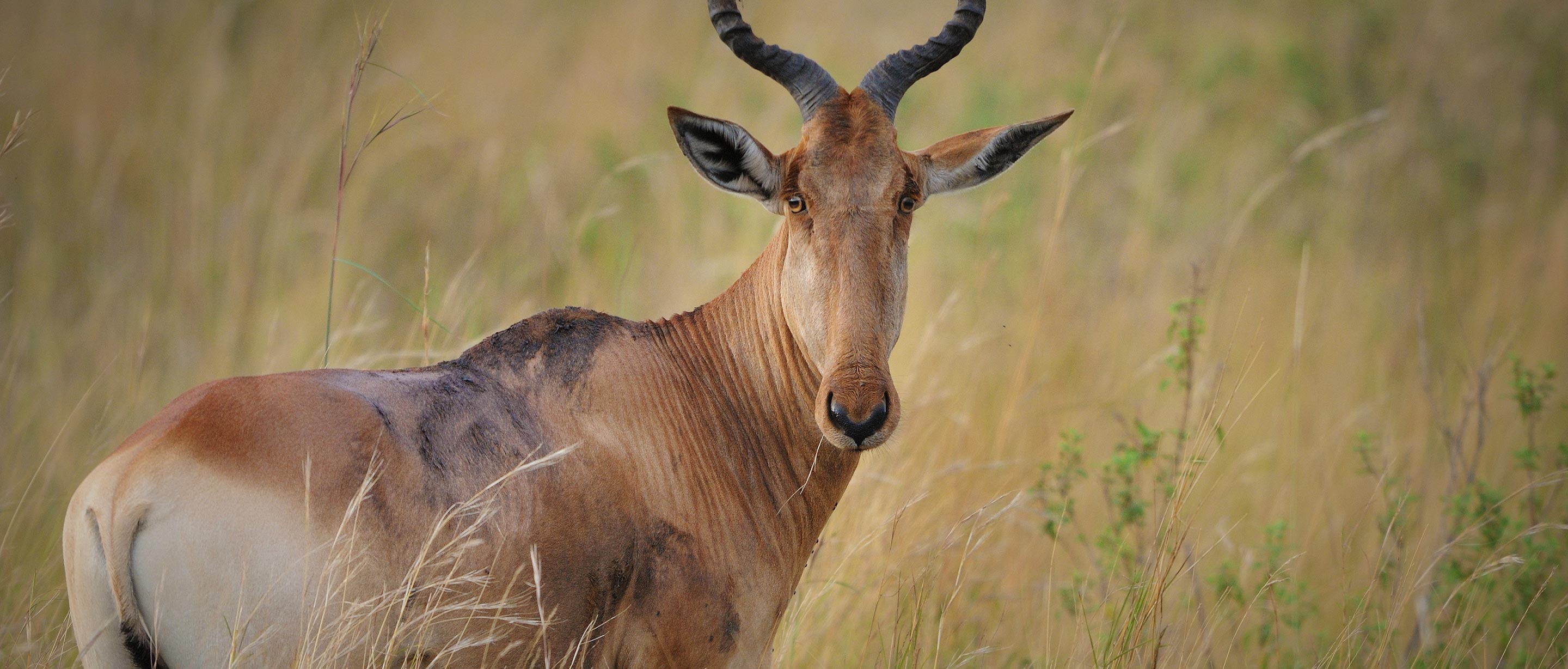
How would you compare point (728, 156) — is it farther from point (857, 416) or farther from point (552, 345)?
point (857, 416)

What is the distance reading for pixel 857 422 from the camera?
3703 millimetres

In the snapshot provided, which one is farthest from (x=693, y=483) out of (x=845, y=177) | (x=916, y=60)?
(x=916, y=60)

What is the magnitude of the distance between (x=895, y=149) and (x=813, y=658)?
276cm

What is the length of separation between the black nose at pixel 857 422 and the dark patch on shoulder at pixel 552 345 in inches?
39.5

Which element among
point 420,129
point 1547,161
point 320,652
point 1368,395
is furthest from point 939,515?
point 1547,161

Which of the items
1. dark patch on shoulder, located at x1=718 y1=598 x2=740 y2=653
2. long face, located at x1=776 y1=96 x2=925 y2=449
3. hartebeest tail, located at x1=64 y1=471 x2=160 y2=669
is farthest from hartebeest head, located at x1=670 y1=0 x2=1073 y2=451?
hartebeest tail, located at x1=64 y1=471 x2=160 y2=669

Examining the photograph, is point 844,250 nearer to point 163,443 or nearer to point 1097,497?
point 163,443

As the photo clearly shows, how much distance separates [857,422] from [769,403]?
939 mm

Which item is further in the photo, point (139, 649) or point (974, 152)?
point (974, 152)

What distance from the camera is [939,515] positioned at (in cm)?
682

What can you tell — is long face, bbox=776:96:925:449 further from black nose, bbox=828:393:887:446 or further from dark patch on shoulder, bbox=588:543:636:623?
dark patch on shoulder, bbox=588:543:636:623

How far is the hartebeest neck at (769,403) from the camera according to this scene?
4.39m

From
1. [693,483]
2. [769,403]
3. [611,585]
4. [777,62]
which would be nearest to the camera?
[611,585]

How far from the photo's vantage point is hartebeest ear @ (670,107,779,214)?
4309 mm
